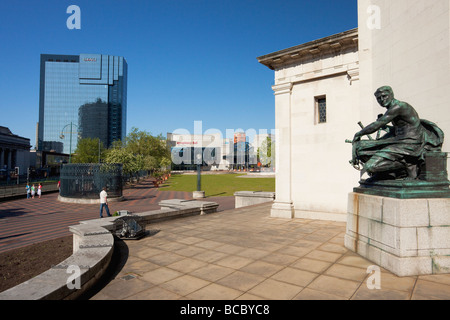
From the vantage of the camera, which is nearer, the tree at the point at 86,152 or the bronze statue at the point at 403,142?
the bronze statue at the point at 403,142

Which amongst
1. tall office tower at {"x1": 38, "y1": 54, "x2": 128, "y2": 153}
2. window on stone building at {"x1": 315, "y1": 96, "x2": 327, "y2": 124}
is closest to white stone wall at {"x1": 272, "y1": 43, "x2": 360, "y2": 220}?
window on stone building at {"x1": 315, "y1": 96, "x2": 327, "y2": 124}

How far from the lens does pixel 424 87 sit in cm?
679

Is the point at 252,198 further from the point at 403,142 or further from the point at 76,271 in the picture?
the point at 76,271

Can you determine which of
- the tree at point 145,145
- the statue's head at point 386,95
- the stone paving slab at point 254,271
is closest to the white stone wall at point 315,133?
the stone paving slab at point 254,271

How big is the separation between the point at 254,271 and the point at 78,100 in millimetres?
152153

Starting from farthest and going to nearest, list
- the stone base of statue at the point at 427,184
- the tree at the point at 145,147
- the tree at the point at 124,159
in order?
the tree at the point at 145,147
the tree at the point at 124,159
the stone base of statue at the point at 427,184

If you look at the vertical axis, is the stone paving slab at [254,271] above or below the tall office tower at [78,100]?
below

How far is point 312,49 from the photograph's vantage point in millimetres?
10352

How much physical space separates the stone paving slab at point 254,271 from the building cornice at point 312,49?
266 inches

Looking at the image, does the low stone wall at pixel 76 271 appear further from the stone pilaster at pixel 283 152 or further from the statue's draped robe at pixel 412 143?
the stone pilaster at pixel 283 152

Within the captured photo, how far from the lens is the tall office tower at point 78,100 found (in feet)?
431

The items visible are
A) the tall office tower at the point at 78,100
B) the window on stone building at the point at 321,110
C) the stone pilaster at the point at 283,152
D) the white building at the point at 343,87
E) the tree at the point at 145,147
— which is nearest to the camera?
the white building at the point at 343,87

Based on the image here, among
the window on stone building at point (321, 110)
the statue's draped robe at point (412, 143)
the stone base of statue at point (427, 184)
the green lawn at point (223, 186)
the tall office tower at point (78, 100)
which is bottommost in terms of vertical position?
the green lawn at point (223, 186)

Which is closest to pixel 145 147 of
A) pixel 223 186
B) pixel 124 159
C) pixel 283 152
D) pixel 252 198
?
pixel 124 159
